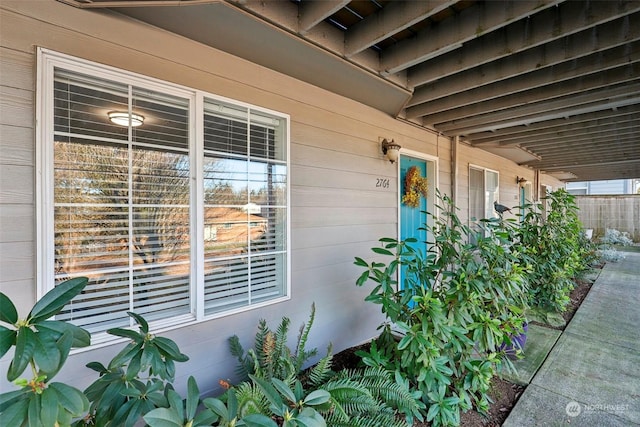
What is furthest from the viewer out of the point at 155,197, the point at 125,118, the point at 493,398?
the point at 493,398

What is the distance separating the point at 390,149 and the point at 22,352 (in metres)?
3.09

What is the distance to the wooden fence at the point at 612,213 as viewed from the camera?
992cm

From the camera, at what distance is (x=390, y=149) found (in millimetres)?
3180

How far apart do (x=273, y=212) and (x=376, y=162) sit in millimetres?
1420

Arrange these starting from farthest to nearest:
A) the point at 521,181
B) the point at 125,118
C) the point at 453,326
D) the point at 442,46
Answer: the point at 521,181, the point at 442,46, the point at 453,326, the point at 125,118

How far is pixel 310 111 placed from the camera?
2541 millimetres

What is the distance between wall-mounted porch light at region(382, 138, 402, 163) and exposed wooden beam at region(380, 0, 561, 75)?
35.3 inches

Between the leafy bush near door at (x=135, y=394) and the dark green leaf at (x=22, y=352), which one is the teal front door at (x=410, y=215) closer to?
the leafy bush near door at (x=135, y=394)

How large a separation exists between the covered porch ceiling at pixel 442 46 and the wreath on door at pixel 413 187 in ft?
2.39

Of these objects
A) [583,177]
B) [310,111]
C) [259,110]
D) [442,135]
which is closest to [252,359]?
[259,110]

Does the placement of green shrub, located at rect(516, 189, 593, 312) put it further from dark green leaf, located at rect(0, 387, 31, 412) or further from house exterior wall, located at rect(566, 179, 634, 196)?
house exterior wall, located at rect(566, 179, 634, 196)

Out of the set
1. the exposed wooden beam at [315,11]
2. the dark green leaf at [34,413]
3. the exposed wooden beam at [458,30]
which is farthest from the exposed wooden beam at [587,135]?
the dark green leaf at [34,413]

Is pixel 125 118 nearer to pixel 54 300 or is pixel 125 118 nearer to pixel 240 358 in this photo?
pixel 54 300

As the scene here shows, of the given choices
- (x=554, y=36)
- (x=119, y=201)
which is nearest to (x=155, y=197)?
(x=119, y=201)
